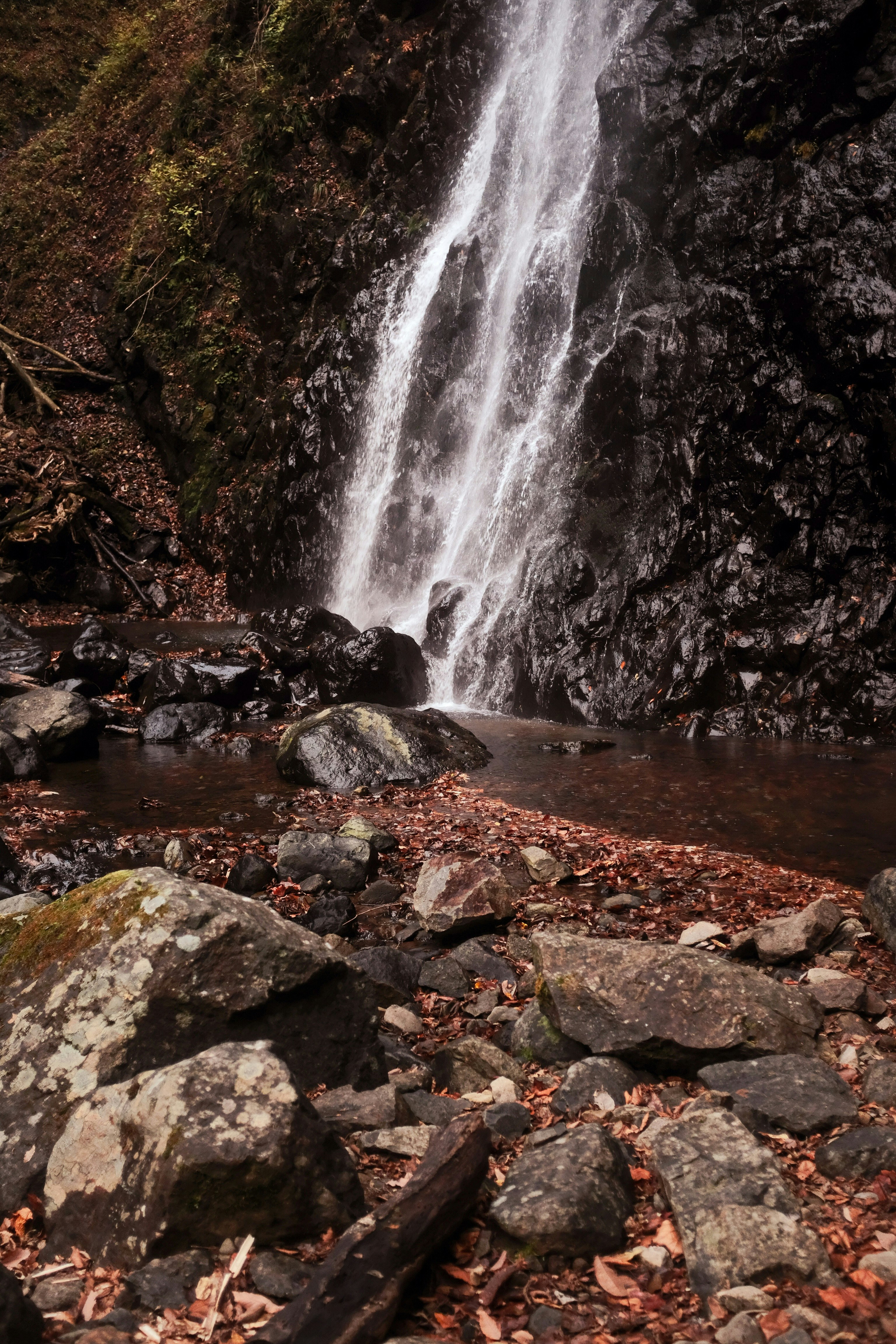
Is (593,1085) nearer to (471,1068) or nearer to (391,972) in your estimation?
(471,1068)

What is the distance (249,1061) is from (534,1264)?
91cm

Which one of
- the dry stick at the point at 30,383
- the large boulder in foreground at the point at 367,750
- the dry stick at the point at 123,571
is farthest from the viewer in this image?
the dry stick at the point at 30,383

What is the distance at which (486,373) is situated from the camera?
16203mm

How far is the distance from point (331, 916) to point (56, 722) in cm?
569

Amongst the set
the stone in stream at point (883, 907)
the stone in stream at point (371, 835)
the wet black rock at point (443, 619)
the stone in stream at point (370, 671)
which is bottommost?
the stone in stream at point (371, 835)

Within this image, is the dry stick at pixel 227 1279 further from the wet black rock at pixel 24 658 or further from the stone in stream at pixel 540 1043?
Answer: the wet black rock at pixel 24 658

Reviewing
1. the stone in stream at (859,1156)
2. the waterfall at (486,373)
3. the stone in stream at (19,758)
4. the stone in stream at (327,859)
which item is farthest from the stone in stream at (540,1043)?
the waterfall at (486,373)

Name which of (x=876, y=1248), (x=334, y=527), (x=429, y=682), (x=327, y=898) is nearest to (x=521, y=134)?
(x=334, y=527)

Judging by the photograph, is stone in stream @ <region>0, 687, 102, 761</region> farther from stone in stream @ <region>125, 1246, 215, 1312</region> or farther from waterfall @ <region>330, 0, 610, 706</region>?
stone in stream @ <region>125, 1246, 215, 1312</region>

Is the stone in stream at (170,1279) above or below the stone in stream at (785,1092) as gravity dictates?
below

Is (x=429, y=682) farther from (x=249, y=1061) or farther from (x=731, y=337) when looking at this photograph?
(x=249, y=1061)

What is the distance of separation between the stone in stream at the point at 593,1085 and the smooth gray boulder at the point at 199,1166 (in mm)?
933

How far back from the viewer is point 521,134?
17609 millimetres

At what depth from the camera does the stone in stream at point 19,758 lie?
8930 mm
